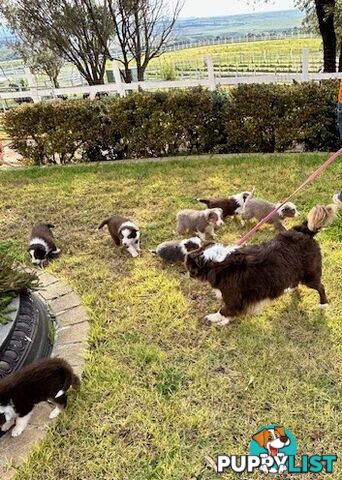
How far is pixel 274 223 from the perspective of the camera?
4.59m

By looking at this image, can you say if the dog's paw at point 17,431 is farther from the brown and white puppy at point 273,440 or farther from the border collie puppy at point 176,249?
the border collie puppy at point 176,249

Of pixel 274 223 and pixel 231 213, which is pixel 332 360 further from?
pixel 231 213

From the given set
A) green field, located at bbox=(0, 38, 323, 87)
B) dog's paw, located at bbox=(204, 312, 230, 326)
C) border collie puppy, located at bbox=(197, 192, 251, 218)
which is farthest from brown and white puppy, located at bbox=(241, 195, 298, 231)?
green field, located at bbox=(0, 38, 323, 87)

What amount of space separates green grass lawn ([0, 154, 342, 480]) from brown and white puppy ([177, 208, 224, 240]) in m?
0.21

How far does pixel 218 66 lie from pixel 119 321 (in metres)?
14.6

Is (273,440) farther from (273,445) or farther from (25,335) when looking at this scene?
(25,335)

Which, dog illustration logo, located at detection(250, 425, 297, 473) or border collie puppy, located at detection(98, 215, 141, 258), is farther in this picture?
border collie puppy, located at detection(98, 215, 141, 258)

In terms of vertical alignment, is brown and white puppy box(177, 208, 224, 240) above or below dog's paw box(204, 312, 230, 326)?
above

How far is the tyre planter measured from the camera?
9.19ft

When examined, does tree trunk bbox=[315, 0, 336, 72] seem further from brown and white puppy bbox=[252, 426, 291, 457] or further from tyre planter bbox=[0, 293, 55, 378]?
brown and white puppy bbox=[252, 426, 291, 457]

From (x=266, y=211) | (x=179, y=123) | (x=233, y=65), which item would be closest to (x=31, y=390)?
(x=266, y=211)

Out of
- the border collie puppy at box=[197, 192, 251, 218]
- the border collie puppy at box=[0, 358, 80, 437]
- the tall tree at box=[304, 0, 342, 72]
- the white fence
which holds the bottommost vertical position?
the border collie puppy at box=[0, 358, 80, 437]

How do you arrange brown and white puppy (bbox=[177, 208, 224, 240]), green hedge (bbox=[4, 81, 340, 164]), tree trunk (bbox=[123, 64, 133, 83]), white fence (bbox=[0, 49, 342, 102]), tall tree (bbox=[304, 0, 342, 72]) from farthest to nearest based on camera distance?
tree trunk (bbox=[123, 64, 133, 83]) < tall tree (bbox=[304, 0, 342, 72]) < white fence (bbox=[0, 49, 342, 102]) < green hedge (bbox=[4, 81, 340, 164]) < brown and white puppy (bbox=[177, 208, 224, 240])

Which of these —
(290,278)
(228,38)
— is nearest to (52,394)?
(290,278)
